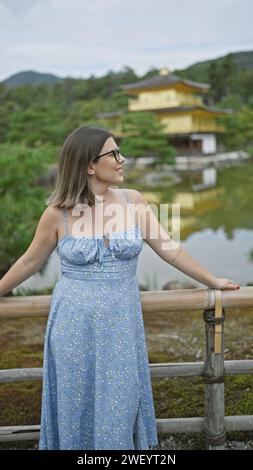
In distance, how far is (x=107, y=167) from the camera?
1281 mm

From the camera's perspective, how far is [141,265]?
611 centimetres

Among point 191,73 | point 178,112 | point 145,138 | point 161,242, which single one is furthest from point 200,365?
point 191,73

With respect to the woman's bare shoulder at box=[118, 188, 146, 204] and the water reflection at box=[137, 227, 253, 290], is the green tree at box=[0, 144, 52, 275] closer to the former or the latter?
the water reflection at box=[137, 227, 253, 290]

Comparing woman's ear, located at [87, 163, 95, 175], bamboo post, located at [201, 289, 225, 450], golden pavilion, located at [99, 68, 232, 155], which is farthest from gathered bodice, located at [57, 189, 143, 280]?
golden pavilion, located at [99, 68, 232, 155]

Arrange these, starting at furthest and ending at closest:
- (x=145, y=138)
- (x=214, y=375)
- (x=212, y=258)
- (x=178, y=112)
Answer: (x=178, y=112), (x=145, y=138), (x=212, y=258), (x=214, y=375)

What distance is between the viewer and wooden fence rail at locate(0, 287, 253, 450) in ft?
4.66

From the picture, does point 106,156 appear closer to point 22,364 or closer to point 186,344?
point 22,364

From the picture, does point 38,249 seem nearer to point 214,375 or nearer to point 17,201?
point 214,375

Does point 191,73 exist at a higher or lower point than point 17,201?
higher

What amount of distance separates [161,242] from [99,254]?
0.62 ft

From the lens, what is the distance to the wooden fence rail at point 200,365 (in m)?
1.42

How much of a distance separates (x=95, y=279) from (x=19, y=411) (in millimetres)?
1087
